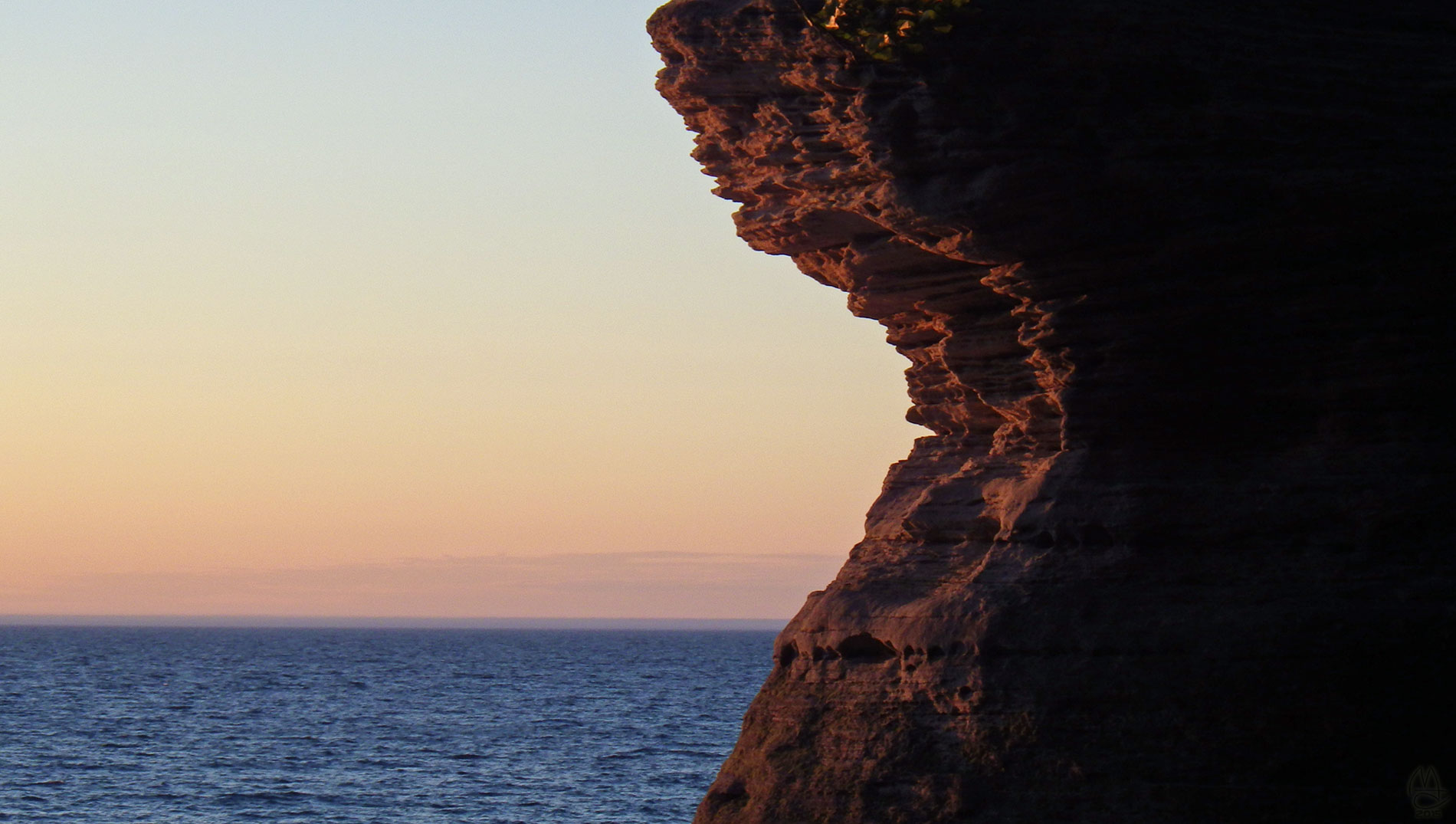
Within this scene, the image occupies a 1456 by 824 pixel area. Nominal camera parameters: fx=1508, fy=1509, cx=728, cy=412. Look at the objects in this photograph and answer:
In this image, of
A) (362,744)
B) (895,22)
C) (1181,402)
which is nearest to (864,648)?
(1181,402)

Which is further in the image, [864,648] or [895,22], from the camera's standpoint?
[864,648]

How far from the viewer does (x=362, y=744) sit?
65.8 m

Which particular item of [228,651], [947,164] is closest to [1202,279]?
[947,164]

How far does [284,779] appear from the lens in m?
53.5

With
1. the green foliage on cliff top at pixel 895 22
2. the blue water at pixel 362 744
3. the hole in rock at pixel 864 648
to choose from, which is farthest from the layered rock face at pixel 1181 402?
the blue water at pixel 362 744

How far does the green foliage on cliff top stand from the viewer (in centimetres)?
1373

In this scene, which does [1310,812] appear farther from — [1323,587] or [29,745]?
[29,745]

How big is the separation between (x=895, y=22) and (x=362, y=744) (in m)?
57.8

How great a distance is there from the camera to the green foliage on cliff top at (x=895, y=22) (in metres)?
13.7

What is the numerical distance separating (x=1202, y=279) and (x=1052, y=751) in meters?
4.60

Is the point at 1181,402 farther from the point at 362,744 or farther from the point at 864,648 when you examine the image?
the point at 362,744

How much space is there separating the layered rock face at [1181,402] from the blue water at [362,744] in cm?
3150

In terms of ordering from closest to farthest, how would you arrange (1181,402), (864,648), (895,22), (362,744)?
1. (895,22)
2. (1181,402)
3. (864,648)
4. (362,744)

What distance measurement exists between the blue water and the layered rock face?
3150cm
